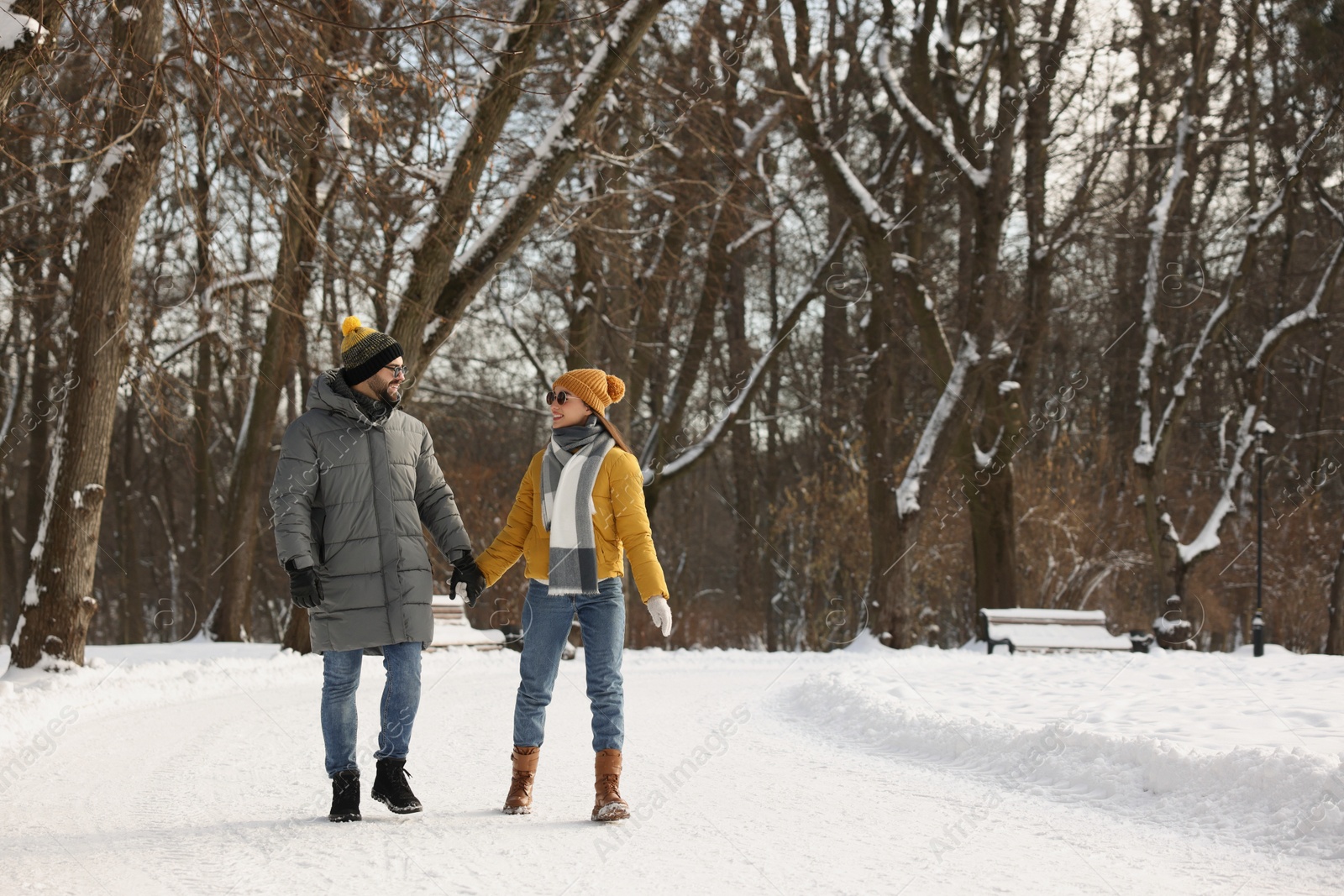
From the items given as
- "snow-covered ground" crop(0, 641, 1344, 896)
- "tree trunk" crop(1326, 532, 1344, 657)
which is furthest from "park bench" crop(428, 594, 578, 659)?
"tree trunk" crop(1326, 532, 1344, 657)

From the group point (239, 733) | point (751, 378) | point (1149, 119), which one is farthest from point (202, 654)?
point (1149, 119)

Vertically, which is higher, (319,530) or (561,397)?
(561,397)

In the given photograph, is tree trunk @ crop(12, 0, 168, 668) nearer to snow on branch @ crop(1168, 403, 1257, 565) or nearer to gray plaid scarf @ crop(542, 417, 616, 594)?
gray plaid scarf @ crop(542, 417, 616, 594)

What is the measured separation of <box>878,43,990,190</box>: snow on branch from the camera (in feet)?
53.2

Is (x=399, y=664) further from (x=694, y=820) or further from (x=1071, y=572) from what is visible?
(x=1071, y=572)

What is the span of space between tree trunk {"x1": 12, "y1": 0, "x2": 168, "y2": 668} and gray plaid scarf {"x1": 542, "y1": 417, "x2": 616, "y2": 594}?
6.98 meters

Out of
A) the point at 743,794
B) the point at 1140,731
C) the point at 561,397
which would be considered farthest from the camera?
the point at 1140,731

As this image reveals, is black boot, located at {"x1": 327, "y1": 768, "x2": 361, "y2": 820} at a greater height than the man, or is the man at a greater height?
the man

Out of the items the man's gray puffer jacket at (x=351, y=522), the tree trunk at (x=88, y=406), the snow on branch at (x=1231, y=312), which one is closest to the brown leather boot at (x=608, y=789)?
the man's gray puffer jacket at (x=351, y=522)

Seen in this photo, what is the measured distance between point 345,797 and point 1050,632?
11.8 metres

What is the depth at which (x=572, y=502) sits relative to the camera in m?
5.13

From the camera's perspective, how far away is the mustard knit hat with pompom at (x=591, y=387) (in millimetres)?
5285

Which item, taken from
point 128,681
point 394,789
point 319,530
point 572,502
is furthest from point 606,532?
point 128,681

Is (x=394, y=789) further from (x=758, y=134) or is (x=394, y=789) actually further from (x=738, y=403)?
(x=758, y=134)
